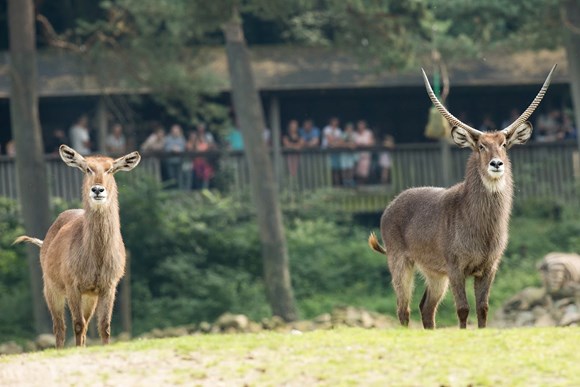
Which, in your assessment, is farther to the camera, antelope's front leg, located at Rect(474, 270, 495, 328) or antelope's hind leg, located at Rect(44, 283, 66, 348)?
antelope's hind leg, located at Rect(44, 283, 66, 348)

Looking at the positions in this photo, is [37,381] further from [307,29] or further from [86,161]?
[307,29]

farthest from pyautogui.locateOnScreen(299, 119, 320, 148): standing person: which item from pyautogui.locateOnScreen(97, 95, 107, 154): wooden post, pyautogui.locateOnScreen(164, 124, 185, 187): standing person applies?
pyautogui.locateOnScreen(97, 95, 107, 154): wooden post

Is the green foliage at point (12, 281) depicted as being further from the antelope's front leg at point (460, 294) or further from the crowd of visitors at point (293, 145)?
the antelope's front leg at point (460, 294)

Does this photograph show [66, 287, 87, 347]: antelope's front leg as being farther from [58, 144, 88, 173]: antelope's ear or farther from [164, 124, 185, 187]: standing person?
[164, 124, 185, 187]: standing person

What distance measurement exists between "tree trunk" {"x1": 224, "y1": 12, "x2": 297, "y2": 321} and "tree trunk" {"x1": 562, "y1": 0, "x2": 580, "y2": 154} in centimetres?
653

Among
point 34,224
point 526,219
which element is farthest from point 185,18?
point 526,219

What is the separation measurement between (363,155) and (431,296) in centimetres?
1846

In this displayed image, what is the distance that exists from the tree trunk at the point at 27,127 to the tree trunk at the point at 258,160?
4.13 m

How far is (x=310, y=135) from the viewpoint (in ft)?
116

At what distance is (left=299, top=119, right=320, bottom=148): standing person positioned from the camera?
35094 mm

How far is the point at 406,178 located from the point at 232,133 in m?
4.16

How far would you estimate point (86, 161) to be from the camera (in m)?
15.9

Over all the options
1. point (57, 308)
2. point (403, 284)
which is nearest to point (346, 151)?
point (403, 284)

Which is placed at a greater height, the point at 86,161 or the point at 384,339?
the point at 86,161
